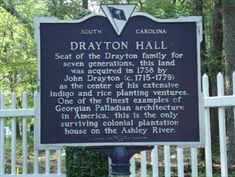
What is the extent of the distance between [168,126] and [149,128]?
21cm

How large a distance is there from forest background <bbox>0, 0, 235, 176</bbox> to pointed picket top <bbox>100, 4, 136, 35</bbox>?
2737mm

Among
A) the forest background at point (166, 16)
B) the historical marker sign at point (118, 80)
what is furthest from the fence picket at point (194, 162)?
the forest background at point (166, 16)

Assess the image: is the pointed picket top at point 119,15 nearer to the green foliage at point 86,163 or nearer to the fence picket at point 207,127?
the fence picket at point 207,127

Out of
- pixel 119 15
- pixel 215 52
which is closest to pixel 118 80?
pixel 119 15

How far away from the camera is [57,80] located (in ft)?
18.4

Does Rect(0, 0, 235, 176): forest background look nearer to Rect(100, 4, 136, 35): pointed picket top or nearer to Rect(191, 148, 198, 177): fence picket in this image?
Rect(191, 148, 198, 177): fence picket

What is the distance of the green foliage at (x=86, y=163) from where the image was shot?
7.22 m

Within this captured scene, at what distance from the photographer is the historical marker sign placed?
5.54m

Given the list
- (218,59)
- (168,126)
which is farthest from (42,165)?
(168,126)

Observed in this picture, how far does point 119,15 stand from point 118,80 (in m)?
0.74

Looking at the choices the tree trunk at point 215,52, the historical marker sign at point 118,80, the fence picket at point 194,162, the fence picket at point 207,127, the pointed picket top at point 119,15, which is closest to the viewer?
the historical marker sign at point 118,80

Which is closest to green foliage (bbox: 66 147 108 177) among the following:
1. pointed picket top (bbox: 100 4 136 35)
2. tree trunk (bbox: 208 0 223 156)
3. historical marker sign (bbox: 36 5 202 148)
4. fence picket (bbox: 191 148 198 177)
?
fence picket (bbox: 191 148 198 177)

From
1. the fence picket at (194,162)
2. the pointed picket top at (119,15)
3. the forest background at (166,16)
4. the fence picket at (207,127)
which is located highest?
the forest background at (166,16)

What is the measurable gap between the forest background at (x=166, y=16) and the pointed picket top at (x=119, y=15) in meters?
2.74
